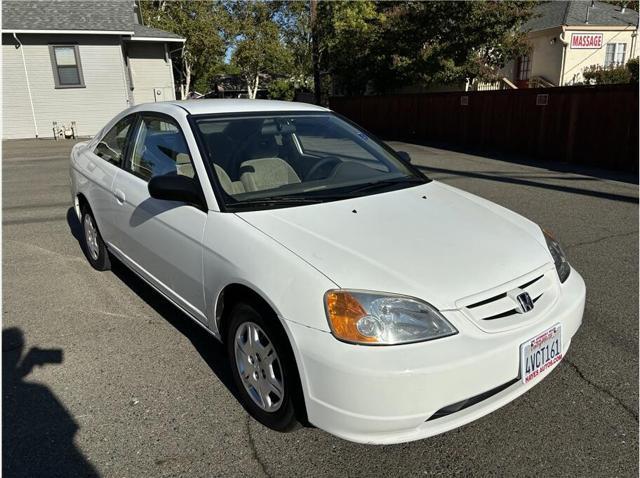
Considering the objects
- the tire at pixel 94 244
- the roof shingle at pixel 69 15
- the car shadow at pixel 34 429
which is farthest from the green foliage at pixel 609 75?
the car shadow at pixel 34 429

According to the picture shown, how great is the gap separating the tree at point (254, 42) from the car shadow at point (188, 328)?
92.3 ft

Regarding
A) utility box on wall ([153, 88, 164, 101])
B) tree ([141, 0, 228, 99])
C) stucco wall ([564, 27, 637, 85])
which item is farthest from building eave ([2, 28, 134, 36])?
stucco wall ([564, 27, 637, 85])

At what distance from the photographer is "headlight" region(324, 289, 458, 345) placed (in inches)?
79.2

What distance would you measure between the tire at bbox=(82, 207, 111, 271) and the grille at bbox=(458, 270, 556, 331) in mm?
3442

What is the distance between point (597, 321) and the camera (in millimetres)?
3625

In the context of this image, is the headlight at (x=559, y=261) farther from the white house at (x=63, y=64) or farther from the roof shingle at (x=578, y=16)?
the roof shingle at (x=578, y=16)

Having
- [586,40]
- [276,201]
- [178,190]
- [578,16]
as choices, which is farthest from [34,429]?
[578,16]

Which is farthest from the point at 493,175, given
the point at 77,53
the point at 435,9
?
the point at 77,53

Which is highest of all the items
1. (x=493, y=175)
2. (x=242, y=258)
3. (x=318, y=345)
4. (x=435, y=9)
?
(x=435, y=9)

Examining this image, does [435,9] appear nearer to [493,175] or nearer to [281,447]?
[493,175]

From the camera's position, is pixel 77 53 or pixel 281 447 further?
pixel 77 53

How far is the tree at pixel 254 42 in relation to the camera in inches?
1220

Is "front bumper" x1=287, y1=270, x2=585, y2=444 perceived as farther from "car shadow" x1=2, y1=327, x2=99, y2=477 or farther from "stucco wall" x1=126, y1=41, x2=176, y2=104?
"stucco wall" x1=126, y1=41, x2=176, y2=104

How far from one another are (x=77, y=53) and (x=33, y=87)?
195 centimetres
